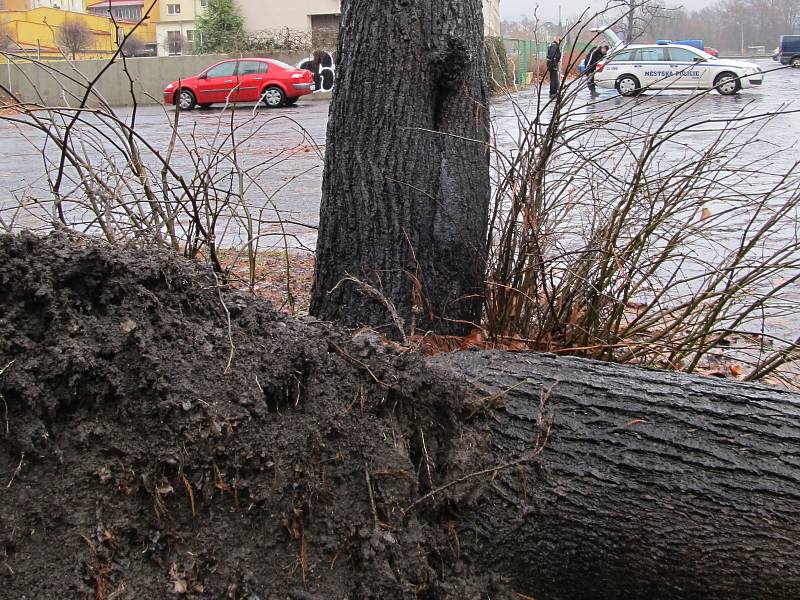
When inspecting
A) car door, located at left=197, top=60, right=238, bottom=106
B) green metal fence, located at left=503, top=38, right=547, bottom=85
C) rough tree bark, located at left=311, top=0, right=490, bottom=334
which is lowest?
rough tree bark, located at left=311, top=0, right=490, bottom=334

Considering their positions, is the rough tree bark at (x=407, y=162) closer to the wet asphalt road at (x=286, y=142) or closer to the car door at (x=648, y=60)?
the wet asphalt road at (x=286, y=142)

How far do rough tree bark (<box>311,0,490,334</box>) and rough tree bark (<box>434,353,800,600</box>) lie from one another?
3.53 feet

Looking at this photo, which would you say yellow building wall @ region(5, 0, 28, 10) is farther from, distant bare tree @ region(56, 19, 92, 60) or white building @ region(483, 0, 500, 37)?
distant bare tree @ region(56, 19, 92, 60)

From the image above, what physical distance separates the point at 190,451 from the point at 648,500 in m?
1.21

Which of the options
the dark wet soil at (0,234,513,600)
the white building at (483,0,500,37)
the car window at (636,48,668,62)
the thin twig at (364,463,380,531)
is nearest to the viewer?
the dark wet soil at (0,234,513,600)

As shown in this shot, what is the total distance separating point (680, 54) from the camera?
2495 centimetres

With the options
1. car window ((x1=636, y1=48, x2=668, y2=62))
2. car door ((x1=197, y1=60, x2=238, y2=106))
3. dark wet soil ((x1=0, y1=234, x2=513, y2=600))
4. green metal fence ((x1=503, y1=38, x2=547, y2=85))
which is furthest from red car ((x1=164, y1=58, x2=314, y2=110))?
dark wet soil ((x1=0, y1=234, x2=513, y2=600))

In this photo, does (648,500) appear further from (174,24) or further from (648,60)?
(174,24)

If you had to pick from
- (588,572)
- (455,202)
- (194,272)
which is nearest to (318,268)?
(455,202)

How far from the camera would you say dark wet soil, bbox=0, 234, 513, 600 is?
5.94 feet

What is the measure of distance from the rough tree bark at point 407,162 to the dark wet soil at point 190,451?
1.04m

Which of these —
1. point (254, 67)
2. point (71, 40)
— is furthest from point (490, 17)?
point (71, 40)

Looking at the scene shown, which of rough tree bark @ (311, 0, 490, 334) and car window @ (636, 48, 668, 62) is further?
car window @ (636, 48, 668, 62)

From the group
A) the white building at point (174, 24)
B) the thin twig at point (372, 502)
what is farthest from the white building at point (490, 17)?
the thin twig at point (372, 502)
